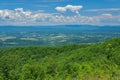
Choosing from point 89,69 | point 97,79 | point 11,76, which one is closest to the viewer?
point 97,79

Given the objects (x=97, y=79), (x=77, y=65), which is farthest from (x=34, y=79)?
(x=97, y=79)

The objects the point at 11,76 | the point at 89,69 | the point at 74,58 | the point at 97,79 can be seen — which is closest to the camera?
the point at 97,79

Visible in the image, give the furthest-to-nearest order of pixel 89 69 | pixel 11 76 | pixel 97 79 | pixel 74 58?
pixel 74 58 < pixel 11 76 < pixel 89 69 < pixel 97 79

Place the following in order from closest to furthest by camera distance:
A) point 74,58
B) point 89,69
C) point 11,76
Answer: point 89,69 < point 11,76 < point 74,58

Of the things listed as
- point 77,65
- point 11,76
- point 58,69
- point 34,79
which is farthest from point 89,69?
point 11,76

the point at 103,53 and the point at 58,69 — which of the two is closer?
the point at 58,69

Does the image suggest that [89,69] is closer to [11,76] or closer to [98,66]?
[98,66]

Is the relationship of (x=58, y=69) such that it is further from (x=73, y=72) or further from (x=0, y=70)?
(x=0, y=70)

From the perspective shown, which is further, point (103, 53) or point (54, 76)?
point (103, 53)
